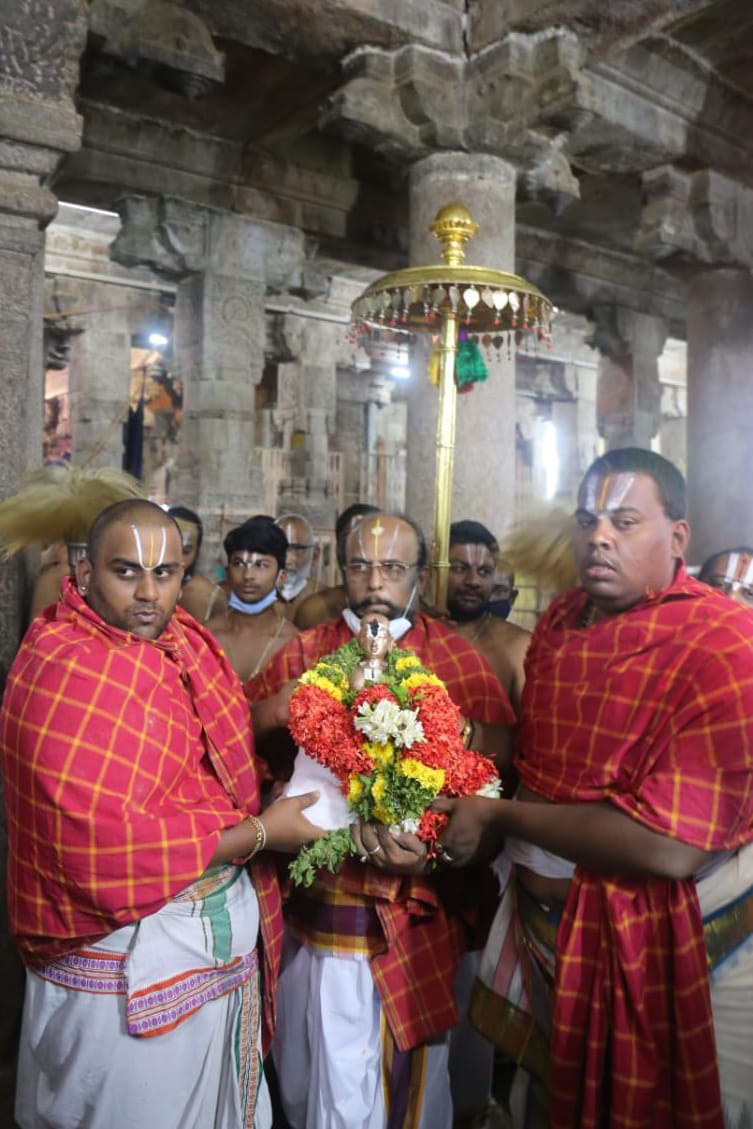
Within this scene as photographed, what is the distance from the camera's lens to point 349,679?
2.44m

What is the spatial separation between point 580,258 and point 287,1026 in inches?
368

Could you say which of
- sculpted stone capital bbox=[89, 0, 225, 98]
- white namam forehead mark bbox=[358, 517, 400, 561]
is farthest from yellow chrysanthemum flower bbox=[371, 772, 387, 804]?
sculpted stone capital bbox=[89, 0, 225, 98]

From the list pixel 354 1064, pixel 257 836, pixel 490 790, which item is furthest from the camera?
pixel 354 1064

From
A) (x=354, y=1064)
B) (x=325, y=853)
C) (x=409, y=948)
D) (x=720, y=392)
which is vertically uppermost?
(x=720, y=392)

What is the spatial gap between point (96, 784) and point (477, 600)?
7.54 feet

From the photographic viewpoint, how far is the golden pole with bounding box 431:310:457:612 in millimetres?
3684

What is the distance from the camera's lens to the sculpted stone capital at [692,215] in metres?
7.07

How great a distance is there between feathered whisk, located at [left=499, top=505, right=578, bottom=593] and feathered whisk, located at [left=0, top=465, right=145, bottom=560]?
1.90 m

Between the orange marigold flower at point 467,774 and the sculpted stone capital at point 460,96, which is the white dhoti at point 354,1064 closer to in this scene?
the orange marigold flower at point 467,774

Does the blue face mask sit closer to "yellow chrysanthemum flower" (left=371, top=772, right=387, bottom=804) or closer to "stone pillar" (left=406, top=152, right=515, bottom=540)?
"stone pillar" (left=406, top=152, right=515, bottom=540)

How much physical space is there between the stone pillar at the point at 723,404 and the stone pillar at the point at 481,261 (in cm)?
324

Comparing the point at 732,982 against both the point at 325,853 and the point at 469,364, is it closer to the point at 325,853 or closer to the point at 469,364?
the point at 325,853

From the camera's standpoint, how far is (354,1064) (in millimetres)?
2629

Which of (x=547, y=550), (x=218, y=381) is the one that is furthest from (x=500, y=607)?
(x=218, y=381)
